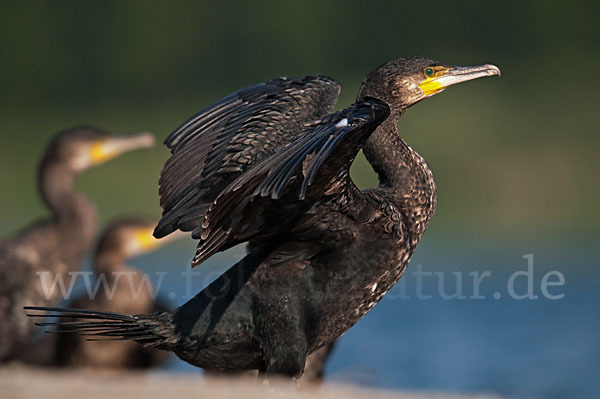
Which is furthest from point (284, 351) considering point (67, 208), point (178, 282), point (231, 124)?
point (178, 282)

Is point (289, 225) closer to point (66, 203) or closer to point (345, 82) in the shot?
point (66, 203)

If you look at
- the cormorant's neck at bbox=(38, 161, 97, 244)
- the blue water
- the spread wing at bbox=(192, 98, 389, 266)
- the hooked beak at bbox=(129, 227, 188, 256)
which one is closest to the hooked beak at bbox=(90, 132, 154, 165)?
the cormorant's neck at bbox=(38, 161, 97, 244)

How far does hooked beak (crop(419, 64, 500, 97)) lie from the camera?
4820 mm

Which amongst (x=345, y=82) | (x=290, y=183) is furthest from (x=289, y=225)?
(x=345, y=82)

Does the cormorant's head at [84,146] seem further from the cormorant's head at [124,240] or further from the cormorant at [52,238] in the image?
the cormorant's head at [124,240]

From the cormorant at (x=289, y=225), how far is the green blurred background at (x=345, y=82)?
6.55 meters

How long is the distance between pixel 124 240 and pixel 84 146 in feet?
2.87

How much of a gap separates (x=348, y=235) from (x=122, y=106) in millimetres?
10715

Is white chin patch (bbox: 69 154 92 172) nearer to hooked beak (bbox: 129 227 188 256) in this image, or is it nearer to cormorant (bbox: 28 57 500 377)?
hooked beak (bbox: 129 227 188 256)

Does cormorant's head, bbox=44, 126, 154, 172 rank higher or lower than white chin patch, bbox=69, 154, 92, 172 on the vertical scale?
higher

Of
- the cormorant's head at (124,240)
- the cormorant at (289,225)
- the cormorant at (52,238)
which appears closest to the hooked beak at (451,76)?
the cormorant at (289,225)

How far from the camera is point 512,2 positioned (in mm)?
14586

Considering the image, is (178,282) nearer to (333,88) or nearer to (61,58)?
(61,58)

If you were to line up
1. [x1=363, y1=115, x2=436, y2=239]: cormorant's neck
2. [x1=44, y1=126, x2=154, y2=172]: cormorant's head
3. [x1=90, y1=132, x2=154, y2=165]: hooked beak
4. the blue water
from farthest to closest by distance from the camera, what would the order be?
1. the blue water
2. [x1=90, y1=132, x2=154, y2=165]: hooked beak
3. [x1=44, y1=126, x2=154, y2=172]: cormorant's head
4. [x1=363, y1=115, x2=436, y2=239]: cormorant's neck
